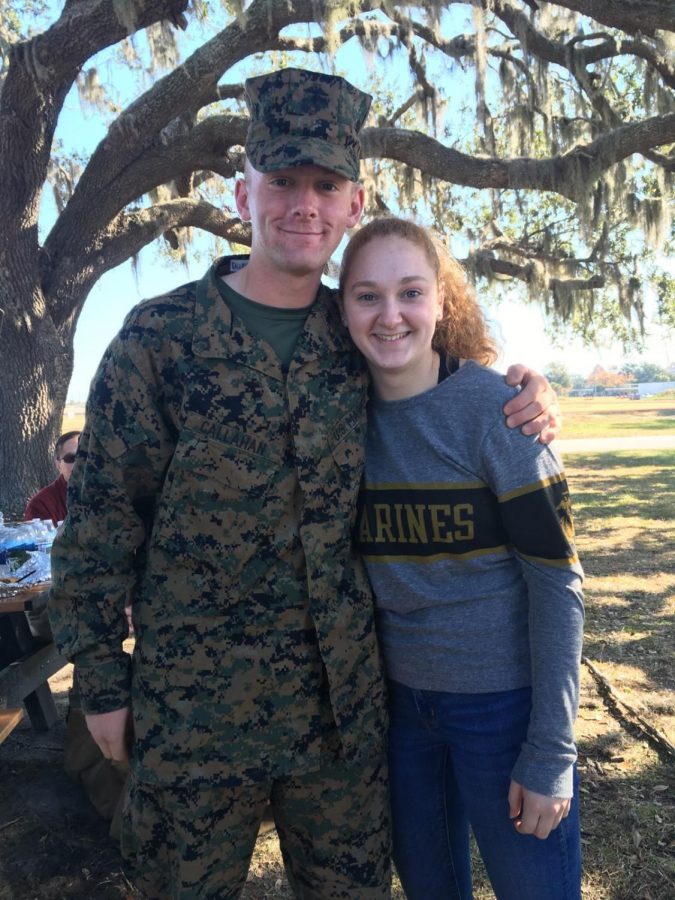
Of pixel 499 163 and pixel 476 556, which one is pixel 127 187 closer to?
pixel 499 163

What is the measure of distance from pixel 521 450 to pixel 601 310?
15.7 meters

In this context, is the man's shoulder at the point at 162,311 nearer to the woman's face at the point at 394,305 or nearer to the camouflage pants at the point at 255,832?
the woman's face at the point at 394,305

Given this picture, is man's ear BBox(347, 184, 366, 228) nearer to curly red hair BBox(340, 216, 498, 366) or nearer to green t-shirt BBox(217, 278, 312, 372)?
curly red hair BBox(340, 216, 498, 366)

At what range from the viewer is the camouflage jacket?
162cm

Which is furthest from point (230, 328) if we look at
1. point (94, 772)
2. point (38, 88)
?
point (38, 88)

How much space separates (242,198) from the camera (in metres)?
1.86

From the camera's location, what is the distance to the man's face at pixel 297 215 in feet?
5.48

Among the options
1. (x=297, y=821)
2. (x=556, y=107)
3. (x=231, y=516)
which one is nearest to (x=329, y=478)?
(x=231, y=516)

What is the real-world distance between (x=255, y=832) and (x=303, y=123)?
182 centimetres

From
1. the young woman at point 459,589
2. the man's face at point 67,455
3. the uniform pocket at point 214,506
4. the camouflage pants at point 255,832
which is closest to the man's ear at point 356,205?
the young woman at point 459,589

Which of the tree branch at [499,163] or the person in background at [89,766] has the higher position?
the tree branch at [499,163]

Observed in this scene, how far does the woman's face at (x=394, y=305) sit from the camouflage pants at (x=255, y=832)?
1.03 metres

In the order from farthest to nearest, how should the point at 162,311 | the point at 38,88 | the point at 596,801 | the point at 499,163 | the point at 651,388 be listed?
the point at 651,388 → the point at 499,163 → the point at 38,88 → the point at 596,801 → the point at 162,311

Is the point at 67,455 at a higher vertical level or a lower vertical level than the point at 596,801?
higher
